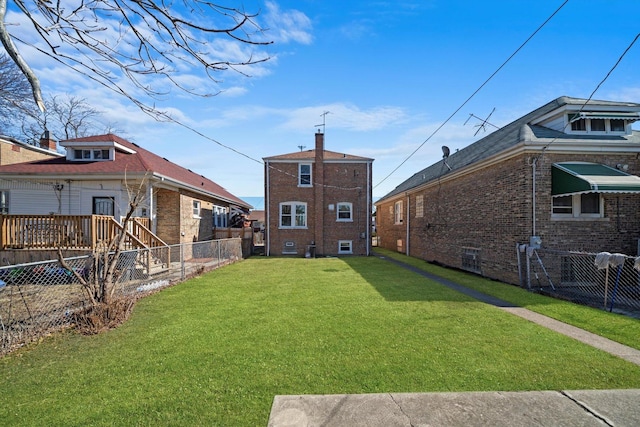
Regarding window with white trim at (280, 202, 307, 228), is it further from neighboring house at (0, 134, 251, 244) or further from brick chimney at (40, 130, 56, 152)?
brick chimney at (40, 130, 56, 152)

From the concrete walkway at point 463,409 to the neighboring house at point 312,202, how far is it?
15.9m

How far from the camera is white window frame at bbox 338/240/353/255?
19719 millimetres

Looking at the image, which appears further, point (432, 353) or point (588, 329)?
point (588, 329)

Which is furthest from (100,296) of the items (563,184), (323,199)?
(323,199)

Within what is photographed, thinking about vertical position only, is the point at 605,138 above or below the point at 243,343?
above

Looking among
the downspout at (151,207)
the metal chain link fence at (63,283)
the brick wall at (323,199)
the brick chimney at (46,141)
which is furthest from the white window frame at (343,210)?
the brick chimney at (46,141)

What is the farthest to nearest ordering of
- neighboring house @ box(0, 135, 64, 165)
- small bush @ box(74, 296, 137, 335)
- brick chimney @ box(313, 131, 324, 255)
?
brick chimney @ box(313, 131, 324, 255) < neighboring house @ box(0, 135, 64, 165) < small bush @ box(74, 296, 137, 335)

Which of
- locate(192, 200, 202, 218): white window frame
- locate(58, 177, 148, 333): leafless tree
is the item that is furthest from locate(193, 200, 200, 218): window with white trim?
locate(58, 177, 148, 333): leafless tree

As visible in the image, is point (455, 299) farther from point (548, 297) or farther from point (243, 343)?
point (243, 343)

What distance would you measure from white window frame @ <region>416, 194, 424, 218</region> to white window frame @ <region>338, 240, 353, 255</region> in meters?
4.38

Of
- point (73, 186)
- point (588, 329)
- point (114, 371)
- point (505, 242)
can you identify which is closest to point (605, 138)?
point (505, 242)

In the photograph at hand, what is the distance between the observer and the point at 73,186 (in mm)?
13383

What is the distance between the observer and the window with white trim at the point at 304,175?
64.3 ft

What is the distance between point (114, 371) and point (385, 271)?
1054 cm
